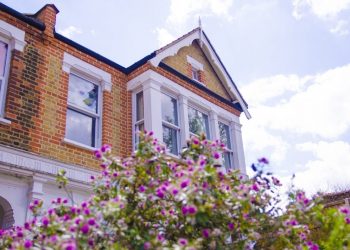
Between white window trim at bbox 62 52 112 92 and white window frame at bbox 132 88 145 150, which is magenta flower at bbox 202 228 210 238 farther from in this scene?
white window trim at bbox 62 52 112 92

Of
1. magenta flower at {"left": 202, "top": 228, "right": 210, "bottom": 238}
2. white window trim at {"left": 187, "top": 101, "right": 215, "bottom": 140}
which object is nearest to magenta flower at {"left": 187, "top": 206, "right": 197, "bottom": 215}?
magenta flower at {"left": 202, "top": 228, "right": 210, "bottom": 238}

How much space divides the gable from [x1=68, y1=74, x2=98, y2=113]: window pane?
2.68 metres

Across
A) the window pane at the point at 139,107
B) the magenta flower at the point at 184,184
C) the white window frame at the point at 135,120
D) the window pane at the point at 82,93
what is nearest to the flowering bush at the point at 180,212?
the magenta flower at the point at 184,184

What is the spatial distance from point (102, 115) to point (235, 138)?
471 cm

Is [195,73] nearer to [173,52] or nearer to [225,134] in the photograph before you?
[173,52]

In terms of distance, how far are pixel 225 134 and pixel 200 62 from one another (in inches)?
101

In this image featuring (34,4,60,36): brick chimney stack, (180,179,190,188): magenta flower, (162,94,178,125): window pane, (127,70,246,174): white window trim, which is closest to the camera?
(180,179,190,188): magenta flower

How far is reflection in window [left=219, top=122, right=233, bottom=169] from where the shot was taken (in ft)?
38.1

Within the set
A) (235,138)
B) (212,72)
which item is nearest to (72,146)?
(235,138)

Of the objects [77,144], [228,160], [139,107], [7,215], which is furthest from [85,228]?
[228,160]

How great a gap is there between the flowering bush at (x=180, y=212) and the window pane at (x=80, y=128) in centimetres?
389

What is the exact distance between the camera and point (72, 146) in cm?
790

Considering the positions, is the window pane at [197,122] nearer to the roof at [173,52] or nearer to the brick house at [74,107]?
the brick house at [74,107]

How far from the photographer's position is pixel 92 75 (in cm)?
912
